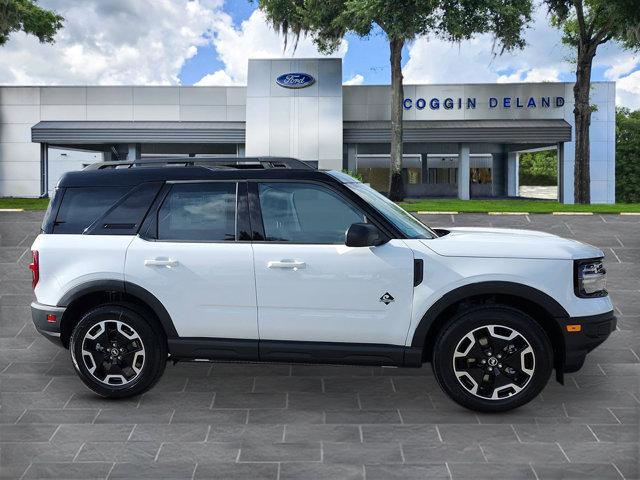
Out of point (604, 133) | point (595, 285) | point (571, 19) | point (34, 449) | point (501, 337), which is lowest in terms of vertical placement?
point (34, 449)

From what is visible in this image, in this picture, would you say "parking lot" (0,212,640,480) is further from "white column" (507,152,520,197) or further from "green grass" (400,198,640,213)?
"white column" (507,152,520,197)

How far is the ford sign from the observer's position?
34.5 meters

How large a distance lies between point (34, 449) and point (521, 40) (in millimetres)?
26013

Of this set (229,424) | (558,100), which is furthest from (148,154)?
(229,424)

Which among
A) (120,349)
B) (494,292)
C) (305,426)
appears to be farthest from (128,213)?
(494,292)

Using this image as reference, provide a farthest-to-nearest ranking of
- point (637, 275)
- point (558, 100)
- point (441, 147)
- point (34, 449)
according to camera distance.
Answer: point (441, 147), point (558, 100), point (637, 275), point (34, 449)

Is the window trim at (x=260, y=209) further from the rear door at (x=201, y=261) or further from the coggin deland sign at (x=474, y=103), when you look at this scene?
the coggin deland sign at (x=474, y=103)

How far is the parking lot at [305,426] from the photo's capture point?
4613 mm

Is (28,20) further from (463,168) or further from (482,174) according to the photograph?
(482,174)

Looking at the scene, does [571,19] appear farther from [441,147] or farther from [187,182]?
[187,182]

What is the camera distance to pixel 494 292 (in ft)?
18.8

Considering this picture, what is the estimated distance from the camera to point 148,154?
160 ft

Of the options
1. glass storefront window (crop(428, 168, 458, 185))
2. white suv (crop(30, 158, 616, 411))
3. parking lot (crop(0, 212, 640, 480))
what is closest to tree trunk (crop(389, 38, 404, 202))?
parking lot (crop(0, 212, 640, 480))

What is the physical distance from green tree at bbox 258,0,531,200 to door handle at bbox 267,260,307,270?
2049 cm
